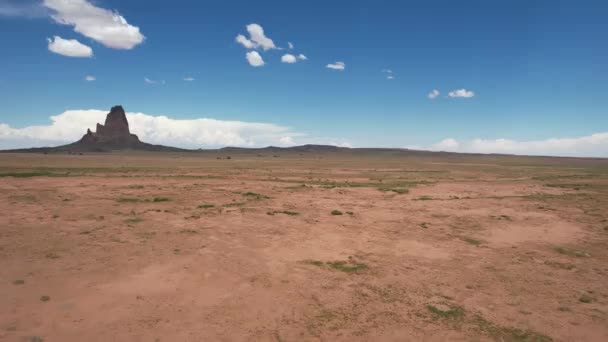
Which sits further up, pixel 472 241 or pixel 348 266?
pixel 472 241

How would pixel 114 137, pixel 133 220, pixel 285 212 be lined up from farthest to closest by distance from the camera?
pixel 114 137
pixel 285 212
pixel 133 220

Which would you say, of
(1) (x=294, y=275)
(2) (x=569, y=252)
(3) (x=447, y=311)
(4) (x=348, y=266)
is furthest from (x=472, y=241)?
(1) (x=294, y=275)

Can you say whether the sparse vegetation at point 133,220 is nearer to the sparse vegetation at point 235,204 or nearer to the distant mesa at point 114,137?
the sparse vegetation at point 235,204

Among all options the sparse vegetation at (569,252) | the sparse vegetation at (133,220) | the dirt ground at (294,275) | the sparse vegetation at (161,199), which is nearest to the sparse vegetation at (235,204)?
the dirt ground at (294,275)

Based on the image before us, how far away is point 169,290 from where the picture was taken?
809cm

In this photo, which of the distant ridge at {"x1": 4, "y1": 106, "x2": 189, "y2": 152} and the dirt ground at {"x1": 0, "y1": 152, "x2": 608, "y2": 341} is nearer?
the dirt ground at {"x1": 0, "y1": 152, "x2": 608, "y2": 341}

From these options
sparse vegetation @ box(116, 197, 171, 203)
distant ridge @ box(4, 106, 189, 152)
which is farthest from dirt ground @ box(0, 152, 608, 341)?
distant ridge @ box(4, 106, 189, 152)

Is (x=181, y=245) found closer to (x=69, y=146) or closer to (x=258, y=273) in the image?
(x=258, y=273)

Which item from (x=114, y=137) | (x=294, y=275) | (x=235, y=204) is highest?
(x=114, y=137)

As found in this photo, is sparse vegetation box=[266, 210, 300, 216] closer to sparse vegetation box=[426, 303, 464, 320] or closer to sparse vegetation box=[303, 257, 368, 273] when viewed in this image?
sparse vegetation box=[303, 257, 368, 273]

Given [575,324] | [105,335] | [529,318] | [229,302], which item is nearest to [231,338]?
[229,302]

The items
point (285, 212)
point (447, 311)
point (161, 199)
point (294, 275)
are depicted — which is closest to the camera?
point (447, 311)

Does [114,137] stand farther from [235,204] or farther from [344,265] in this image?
[344,265]

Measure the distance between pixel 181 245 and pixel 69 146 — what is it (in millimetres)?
192874
